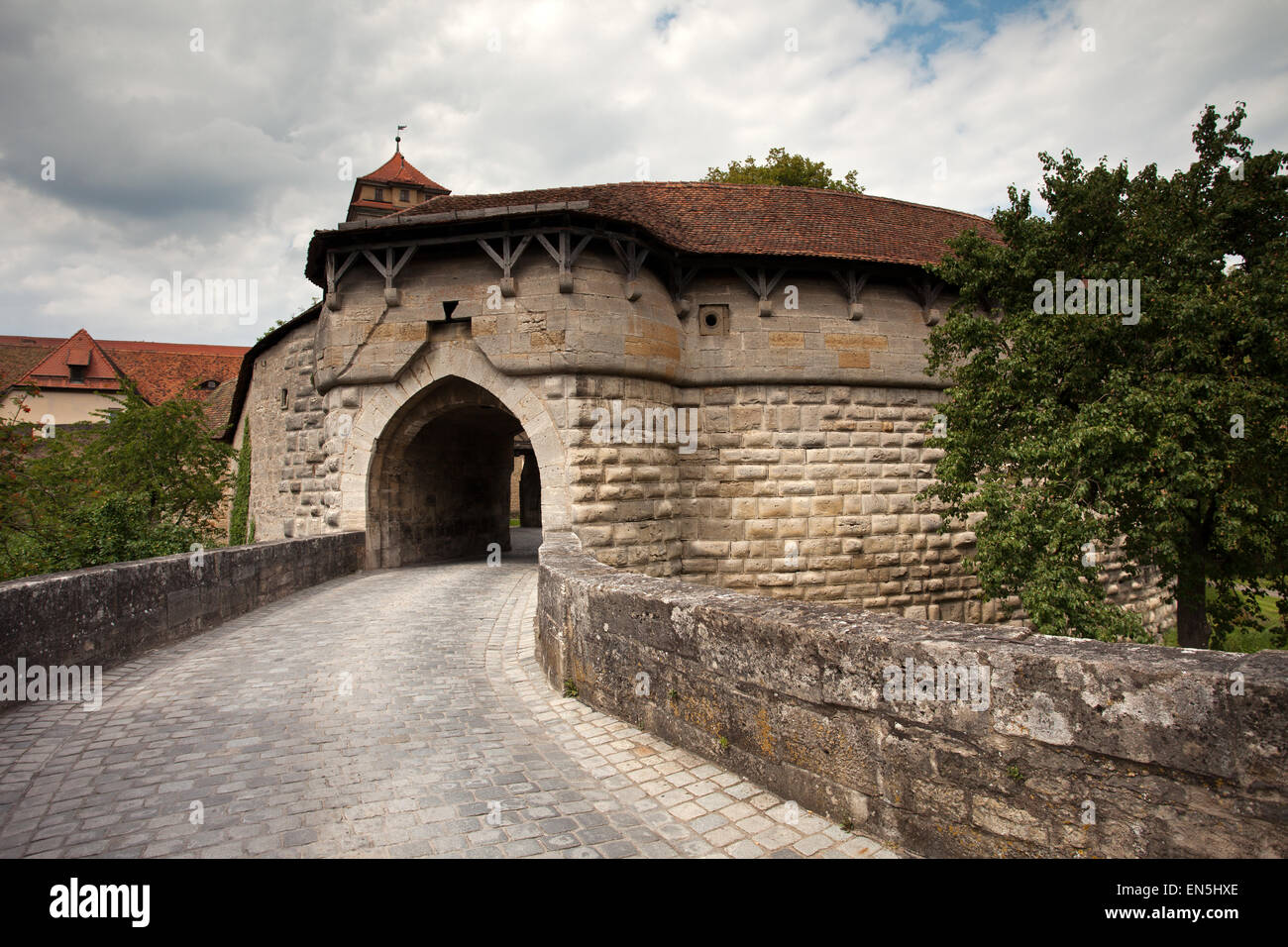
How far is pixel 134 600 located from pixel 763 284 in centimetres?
916

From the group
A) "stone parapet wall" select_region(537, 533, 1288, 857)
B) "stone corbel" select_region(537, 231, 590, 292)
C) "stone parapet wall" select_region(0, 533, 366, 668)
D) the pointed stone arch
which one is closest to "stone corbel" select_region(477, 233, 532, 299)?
"stone corbel" select_region(537, 231, 590, 292)

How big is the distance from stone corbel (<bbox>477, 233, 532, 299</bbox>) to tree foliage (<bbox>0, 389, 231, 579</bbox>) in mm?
A: 5276

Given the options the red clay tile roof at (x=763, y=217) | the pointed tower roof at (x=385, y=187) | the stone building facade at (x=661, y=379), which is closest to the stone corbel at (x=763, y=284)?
the stone building facade at (x=661, y=379)

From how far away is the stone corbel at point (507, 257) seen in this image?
956cm

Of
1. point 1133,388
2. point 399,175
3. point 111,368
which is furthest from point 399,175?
point 1133,388

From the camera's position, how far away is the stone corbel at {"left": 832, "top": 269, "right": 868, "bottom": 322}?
11219mm

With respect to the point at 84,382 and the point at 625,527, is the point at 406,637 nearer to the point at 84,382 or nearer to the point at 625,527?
the point at 625,527

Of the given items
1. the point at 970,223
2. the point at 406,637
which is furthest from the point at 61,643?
the point at 970,223

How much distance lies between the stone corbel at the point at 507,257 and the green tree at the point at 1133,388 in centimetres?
612

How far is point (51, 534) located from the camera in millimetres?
7477

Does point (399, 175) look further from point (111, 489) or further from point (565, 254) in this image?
point (565, 254)

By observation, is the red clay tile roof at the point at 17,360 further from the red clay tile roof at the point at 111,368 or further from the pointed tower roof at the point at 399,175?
the pointed tower roof at the point at 399,175

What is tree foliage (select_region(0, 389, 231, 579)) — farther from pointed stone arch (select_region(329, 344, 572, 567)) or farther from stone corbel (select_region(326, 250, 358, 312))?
stone corbel (select_region(326, 250, 358, 312))

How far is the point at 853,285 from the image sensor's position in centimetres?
1126
